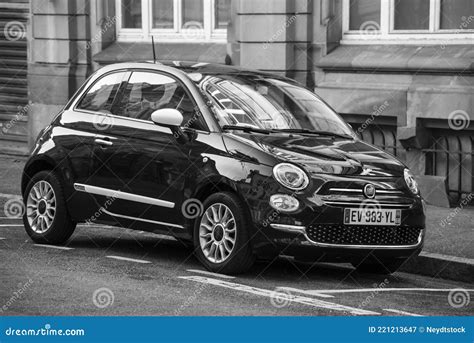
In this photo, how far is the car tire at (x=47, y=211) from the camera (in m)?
12.2

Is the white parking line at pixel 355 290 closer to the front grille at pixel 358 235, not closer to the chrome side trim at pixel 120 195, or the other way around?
the front grille at pixel 358 235

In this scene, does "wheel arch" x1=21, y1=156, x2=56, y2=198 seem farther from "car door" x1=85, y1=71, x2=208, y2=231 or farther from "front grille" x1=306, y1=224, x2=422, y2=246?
"front grille" x1=306, y1=224, x2=422, y2=246

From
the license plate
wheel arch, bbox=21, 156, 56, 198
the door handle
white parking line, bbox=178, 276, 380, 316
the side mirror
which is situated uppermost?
the side mirror

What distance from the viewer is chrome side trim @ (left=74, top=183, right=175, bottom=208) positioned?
11250 millimetres

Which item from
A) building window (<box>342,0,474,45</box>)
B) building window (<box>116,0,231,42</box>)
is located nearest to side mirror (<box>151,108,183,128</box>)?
building window (<box>342,0,474,45</box>)

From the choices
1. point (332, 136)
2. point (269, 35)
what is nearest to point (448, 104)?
point (269, 35)

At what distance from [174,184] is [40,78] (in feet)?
37.3

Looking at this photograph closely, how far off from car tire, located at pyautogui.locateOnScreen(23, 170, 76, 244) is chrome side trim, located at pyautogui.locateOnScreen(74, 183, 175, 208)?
26 centimetres

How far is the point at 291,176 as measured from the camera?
10461mm

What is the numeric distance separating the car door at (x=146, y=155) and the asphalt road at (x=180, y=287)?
49 centimetres

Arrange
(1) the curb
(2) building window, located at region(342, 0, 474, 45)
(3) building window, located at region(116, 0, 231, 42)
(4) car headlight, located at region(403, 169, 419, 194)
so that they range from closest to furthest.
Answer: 1. (4) car headlight, located at region(403, 169, 419, 194)
2. (1) the curb
3. (2) building window, located at region(342, 0, 474, 45)
4. (3) building window, located at region(116, 0, 231, 42)

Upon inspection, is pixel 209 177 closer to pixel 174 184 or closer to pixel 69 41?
pixel 174 184

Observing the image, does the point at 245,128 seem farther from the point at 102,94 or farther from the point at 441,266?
the point at 441,266

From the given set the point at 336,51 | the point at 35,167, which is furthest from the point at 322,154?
the point at 336,51
